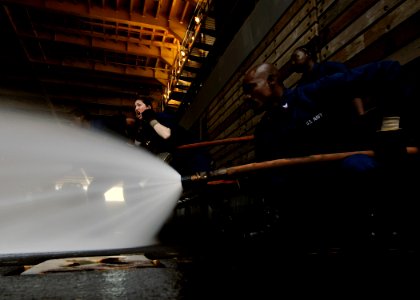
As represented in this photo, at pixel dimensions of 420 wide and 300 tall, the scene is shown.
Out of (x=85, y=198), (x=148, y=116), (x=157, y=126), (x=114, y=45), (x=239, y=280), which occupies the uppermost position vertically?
(x=114, y=45)

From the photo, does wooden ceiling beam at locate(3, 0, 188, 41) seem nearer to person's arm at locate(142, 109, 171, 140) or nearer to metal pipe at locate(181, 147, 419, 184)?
person's arm at locate(142, 109, 171, 140)

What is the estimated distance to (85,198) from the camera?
26.7 feet

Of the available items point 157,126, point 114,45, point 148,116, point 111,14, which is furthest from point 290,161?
point 114,45

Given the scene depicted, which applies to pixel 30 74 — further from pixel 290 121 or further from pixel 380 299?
pixel 380 299

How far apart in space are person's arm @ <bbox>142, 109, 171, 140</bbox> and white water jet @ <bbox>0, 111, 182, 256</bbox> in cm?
70

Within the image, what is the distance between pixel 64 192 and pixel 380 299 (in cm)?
924

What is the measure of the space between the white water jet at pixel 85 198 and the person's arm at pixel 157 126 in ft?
2.30

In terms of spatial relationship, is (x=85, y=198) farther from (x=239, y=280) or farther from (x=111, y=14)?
(x=111, y=14)

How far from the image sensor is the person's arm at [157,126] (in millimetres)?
4930

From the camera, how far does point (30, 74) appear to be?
1738cm

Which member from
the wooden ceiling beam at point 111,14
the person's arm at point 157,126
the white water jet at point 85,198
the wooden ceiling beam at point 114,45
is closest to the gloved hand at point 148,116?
the person's arm at point 157,126

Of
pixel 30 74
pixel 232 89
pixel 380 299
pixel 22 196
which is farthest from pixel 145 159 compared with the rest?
pixel 30 74

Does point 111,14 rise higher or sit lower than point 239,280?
higher

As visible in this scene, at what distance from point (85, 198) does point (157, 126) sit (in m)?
4.43
